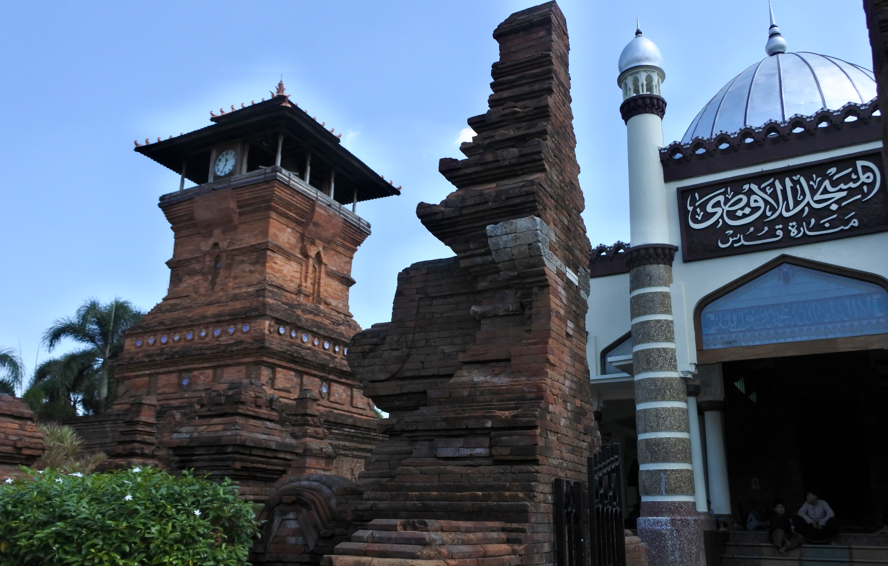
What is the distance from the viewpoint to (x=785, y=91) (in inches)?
566

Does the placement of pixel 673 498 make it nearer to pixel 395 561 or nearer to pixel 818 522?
pixel 818 522

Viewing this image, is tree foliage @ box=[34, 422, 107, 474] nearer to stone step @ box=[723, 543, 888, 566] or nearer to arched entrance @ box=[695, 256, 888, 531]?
stone step @ box=[723, 543, 888, 566]

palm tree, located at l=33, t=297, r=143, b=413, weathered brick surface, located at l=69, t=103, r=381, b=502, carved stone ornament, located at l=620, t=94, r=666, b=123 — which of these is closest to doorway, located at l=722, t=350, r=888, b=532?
carved stone ornament, located at l=620, t=94, r=666, b=123

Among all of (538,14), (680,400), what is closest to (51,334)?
(680,400)

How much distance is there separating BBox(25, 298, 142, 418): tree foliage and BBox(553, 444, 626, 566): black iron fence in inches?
1046

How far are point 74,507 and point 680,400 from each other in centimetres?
957

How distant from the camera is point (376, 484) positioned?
5.30m

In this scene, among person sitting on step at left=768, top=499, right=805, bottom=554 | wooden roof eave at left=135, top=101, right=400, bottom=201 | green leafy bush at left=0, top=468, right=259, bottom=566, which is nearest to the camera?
green leafy bush at left=0, top=468, right=259, bottom=566

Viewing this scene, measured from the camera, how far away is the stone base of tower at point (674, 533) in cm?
1086

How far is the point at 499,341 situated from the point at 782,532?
7.21 m

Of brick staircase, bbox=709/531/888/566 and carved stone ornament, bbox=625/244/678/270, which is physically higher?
carved stone ornament, bbox=625/244/678/270

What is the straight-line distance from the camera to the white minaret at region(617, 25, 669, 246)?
1241cm

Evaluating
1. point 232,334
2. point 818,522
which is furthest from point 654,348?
point 232,334

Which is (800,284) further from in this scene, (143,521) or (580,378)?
(143,521)
